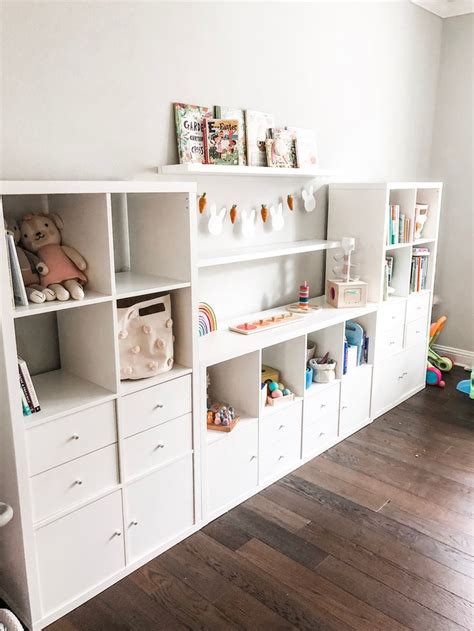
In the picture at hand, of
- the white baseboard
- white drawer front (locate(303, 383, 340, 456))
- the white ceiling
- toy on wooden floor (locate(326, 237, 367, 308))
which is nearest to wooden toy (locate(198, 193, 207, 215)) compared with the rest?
toy on wooden floor (locate(326, 237, 367, 308))

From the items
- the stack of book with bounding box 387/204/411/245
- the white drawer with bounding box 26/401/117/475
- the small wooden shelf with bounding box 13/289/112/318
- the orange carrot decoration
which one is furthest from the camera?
the stack of book with bounding box 387/204/411/245

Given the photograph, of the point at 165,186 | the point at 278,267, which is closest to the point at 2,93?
the point at 165,186

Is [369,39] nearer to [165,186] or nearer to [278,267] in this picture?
[278,267]

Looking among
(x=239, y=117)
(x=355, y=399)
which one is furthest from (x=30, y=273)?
(x=355, y=399)

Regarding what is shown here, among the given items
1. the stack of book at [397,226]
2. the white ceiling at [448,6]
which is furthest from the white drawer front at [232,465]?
the white ceiling at [448,6]

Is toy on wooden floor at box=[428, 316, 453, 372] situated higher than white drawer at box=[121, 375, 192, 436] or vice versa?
white drawer at box=[121, 375, 192, 436]

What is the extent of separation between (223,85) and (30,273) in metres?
1.26

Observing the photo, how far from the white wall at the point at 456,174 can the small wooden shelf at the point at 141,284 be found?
2.80 meters

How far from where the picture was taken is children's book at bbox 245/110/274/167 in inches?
99.7

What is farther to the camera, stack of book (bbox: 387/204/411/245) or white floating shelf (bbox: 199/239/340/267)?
stack of book (bbox: 387/204/411/245)

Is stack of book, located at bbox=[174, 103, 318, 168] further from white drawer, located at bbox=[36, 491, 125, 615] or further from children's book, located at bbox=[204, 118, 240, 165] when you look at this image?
white drawer, located at bbox=[36, 491, 125, 615]

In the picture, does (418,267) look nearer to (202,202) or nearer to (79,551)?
(202,202)

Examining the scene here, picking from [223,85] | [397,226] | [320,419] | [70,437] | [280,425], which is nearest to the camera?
[70,437]

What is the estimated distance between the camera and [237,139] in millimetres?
2436
